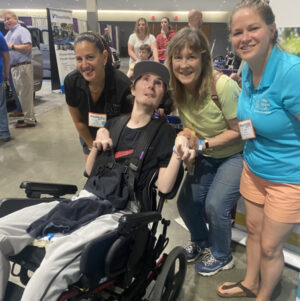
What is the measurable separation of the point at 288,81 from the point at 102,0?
1679 cm

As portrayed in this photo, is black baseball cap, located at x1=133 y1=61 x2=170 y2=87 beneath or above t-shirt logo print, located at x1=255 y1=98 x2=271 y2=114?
above

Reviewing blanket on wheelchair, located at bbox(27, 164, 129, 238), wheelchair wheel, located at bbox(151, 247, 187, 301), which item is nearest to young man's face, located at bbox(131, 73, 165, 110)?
blanket on wheelchair, located at bbox(27, 164, 129, 238)

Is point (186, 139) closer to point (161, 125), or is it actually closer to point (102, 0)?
point (161, 125)

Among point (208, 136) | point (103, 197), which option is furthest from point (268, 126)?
point (103, 197)

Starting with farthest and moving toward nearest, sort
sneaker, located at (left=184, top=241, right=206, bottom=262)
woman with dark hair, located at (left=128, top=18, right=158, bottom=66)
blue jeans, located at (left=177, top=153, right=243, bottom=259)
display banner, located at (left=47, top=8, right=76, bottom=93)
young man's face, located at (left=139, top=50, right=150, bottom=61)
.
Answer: display banner, located at (left=47, top=8, right=76, bottom=93) → woman with dark hair, located at (left=128, top=18, right=158, bottom=66) → young man's face, located at (left=139, top=50, right=150, bottom=61) → sneaker, located at (left=184, top=241, right=206, bottom=262) → blue jeans, located at (left=177, top=153, right=243, bottom=259)

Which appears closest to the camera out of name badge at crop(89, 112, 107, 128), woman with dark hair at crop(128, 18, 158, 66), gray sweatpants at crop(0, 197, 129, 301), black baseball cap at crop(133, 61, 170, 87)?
gray sweatpants at crop(0, 197, 129, 301)

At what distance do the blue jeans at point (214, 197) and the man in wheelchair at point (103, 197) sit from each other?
38cm

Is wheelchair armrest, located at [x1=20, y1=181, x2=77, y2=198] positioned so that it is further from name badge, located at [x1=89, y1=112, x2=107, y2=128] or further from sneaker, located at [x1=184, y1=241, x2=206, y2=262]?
sneaker, located at [x1=184, y1=241, x2=206, y2=262]

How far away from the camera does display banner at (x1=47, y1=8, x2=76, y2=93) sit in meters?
6.77

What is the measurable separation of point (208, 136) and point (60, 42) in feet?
20.7

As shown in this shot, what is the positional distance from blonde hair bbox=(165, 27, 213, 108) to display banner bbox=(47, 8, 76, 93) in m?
6.00

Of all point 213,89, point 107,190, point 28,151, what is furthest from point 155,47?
point 107,190

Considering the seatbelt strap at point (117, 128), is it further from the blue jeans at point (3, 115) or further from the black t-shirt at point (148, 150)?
the blue jeans at point (3, 115)

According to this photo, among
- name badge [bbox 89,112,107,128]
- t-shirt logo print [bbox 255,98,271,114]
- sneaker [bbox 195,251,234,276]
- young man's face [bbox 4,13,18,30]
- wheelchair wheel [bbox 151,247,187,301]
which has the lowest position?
sneaker [bbox 195,251,234,276]
